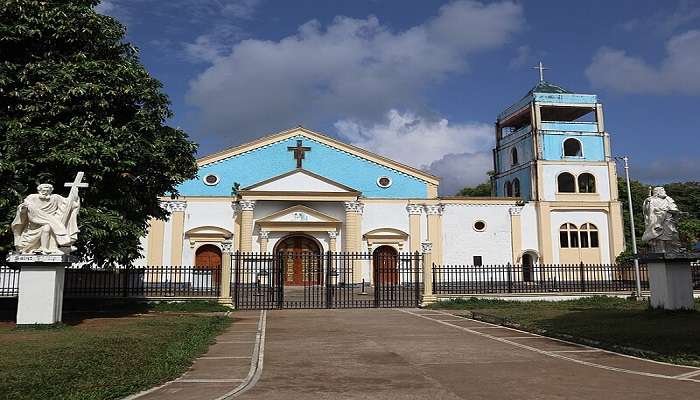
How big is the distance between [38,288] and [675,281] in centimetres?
1505

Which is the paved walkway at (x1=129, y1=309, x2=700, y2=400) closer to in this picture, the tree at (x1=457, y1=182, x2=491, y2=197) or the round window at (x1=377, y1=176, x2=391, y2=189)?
the round window at (x1=377, y1=176, x2=391, y2=189)

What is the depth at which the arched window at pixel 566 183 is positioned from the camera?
1410 inches

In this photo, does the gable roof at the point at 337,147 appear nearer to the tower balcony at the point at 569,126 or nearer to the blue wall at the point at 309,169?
the blue wall at the point at 309,169

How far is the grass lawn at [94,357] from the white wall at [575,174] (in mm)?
26882

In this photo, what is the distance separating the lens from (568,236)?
3456 centimetres

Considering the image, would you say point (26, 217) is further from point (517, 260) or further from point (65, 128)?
point (517, 260)

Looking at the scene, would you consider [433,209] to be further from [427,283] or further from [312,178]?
[427,283]

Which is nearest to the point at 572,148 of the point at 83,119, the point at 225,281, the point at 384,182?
the point at 384,182

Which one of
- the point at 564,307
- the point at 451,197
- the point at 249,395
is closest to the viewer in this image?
the point at 249,395

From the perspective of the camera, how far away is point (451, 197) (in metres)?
34.8

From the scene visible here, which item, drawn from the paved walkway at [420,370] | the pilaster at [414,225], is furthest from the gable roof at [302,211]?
the paved walkway at [420,370]

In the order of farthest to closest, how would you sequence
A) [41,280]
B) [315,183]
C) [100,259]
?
[315,183] < [100,259] < [41,280]

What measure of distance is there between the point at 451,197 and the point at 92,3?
24.1m

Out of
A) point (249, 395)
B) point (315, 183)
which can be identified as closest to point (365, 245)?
point (315, 183)
